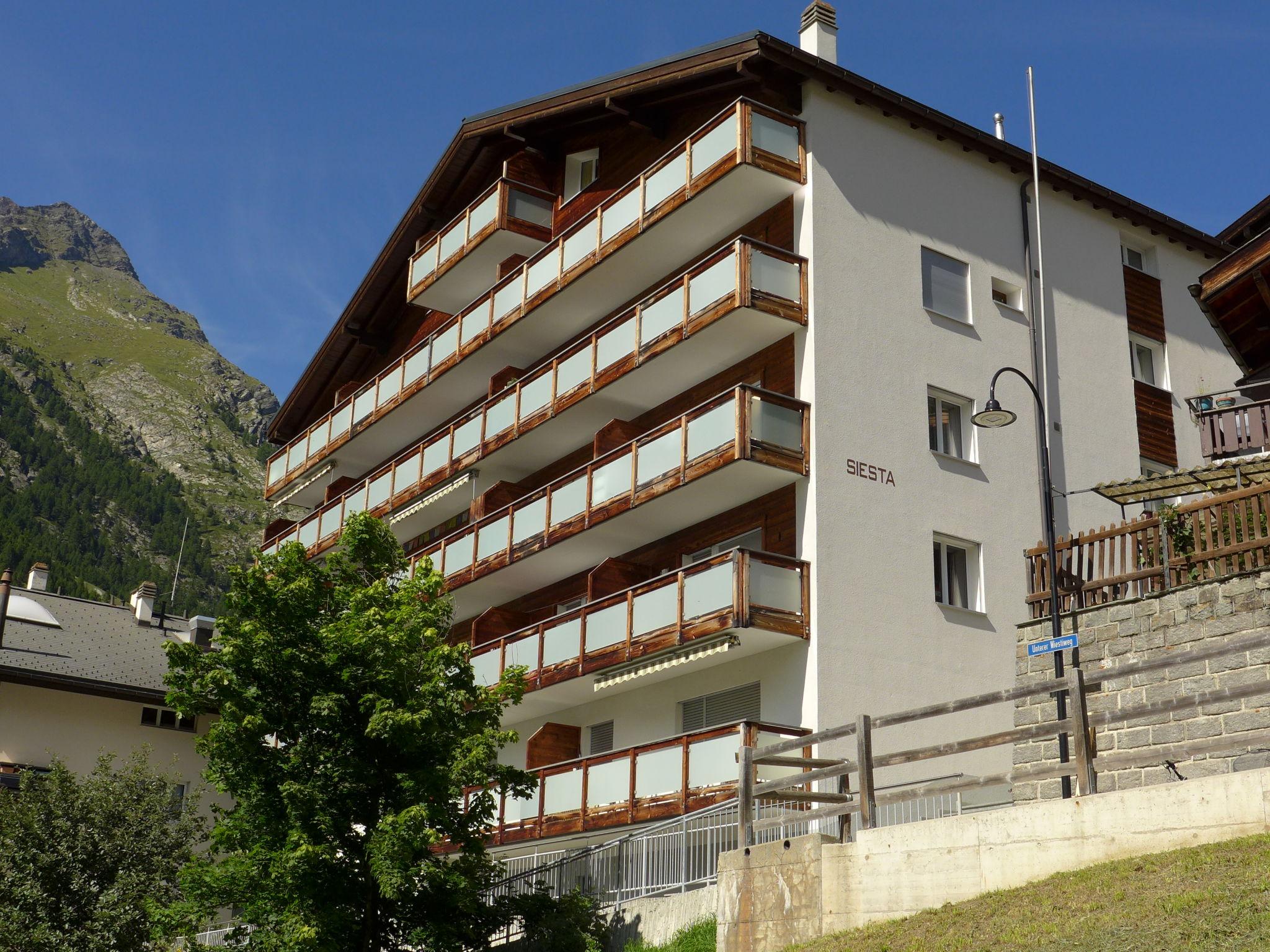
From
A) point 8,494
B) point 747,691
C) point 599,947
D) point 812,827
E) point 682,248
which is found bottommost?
point 599,947

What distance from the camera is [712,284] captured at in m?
26.4

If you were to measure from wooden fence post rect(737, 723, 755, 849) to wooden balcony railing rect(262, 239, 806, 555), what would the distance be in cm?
820

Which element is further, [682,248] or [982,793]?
[682,248]

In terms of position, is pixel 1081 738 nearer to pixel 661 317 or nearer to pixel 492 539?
pixel 661 317


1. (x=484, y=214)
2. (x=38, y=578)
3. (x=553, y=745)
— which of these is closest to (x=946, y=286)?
(x=553, y=745)

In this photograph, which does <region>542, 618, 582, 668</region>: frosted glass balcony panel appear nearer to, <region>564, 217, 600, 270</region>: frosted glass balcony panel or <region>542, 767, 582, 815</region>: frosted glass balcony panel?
<region>542, 767, 582, 815</region>: frosted glass balcony panel

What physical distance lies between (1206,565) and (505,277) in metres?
18.4

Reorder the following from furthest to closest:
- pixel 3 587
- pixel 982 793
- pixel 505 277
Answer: pixel 3 587 → pixel 505 277 → pixel 982 793

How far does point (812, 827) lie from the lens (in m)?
21.8

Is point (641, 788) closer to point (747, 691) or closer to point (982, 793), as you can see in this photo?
point (747, 691)

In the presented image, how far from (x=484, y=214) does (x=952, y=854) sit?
24.1 m

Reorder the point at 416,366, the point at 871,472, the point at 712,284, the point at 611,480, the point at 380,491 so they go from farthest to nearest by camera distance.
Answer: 1. the point at 380,491
2. the point at 416,366
3. the point at 611,480
4. the point at 712,284
5. the point at 871,472

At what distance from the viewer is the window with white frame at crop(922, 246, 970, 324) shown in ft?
92.5

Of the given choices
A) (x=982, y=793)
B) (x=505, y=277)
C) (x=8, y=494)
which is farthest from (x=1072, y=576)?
(x=8, y=494)
